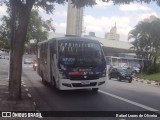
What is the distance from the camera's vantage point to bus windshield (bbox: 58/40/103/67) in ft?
57.6

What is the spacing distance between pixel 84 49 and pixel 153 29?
38386 millimetres

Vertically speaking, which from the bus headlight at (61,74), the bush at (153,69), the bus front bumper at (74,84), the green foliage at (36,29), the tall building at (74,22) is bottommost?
the bush at (153,69)

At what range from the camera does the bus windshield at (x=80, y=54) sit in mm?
17562

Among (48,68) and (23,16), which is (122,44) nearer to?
(48,68)

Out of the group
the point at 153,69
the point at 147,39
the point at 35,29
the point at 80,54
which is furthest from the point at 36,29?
the point at 80,54

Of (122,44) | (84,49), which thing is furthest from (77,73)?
(122,44)

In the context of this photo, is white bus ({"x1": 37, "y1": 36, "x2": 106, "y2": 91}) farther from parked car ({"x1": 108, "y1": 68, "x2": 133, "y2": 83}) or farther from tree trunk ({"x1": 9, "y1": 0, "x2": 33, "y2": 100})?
parked car ({"x1": 108, "y1": 68, "x2": 133, "y2": 83})

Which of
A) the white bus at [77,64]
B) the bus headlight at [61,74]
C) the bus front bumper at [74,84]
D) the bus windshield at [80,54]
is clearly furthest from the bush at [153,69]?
the bus headlight at [61,74]

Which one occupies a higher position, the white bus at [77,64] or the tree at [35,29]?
the tree at [35,29]

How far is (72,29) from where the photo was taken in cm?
11456

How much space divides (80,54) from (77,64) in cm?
56

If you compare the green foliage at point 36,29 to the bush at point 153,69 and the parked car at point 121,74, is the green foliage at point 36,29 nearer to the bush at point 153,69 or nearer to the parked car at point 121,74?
the parked car at point 121,74

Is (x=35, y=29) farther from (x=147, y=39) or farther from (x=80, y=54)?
(x=80, y=54)

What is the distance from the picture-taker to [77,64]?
17.5m
